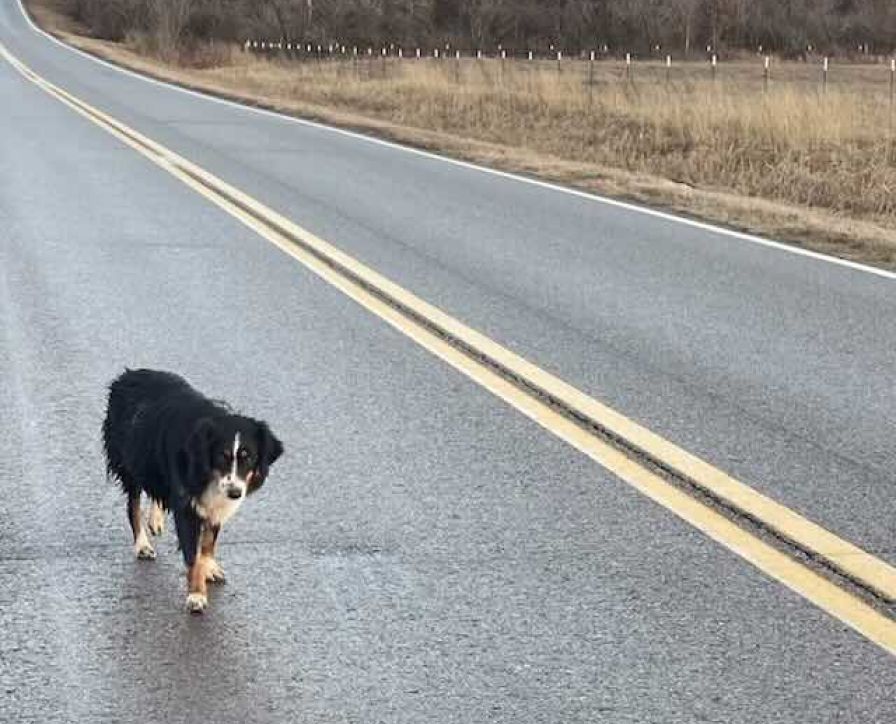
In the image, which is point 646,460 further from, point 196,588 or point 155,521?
point 196,588

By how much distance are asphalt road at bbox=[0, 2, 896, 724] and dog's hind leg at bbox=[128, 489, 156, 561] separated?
62mm

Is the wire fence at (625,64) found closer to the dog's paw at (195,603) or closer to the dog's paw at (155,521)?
the dog's paw at (155,521)

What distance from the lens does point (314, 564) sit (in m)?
4.91

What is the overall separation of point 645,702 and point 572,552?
115 cm

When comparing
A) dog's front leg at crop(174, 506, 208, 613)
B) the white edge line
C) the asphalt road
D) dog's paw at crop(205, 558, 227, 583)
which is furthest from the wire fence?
dog's front leg at crop(174, 506, 208, 613)

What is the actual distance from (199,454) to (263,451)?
177 mm

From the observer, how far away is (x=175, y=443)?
4605 millimetres

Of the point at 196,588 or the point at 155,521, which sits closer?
the point at 196,588

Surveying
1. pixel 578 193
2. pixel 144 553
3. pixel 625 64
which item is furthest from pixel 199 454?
pixel 625 64

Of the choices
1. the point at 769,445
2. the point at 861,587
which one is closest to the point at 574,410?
the point at 769,445

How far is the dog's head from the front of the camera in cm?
440

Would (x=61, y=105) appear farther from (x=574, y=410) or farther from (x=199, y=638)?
(x=199, y=638)

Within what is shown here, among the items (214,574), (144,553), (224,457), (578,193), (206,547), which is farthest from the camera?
(578,193)

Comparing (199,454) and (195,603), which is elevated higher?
(199,454)
